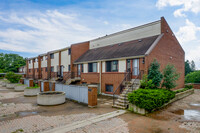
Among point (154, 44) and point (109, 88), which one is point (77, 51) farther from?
point (154, 44)

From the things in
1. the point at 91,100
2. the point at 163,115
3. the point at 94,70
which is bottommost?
the point at 163,115

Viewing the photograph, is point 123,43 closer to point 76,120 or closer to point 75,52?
point 75,52

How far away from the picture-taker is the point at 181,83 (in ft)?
65.2

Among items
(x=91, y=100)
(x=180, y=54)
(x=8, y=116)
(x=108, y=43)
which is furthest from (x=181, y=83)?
(x=8, y=116)

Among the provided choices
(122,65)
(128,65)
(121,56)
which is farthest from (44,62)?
→ (128,65)

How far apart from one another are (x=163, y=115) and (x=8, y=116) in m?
10.6

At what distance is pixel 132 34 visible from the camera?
1838 centimetres

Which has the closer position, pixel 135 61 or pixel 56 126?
pixel 56 126

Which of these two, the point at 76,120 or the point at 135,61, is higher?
the point at 135,61

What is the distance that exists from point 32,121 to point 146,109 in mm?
7427

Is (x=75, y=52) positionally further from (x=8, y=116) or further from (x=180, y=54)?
(x=180, y=54)

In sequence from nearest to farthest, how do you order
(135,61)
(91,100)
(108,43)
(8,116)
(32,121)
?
(32,121) → (8,116) → (91,100) → (135,61) → (108,43)

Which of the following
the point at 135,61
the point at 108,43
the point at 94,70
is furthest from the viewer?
the point at 108,43

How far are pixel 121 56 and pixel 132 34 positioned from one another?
16.8ft
